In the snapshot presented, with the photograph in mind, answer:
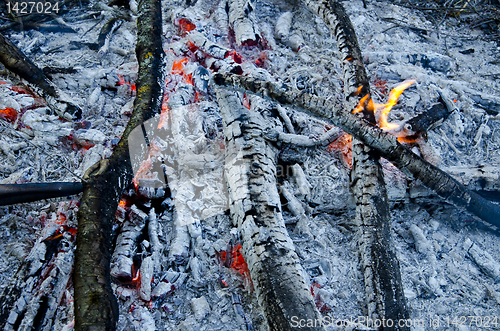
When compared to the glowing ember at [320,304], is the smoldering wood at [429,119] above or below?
above

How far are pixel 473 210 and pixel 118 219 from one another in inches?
129

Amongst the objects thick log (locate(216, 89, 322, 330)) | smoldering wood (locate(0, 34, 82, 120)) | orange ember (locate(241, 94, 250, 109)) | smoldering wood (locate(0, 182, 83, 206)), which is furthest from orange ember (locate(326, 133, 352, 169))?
smoldering wood (locate(0, 34, 82, 120))

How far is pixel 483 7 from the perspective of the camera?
5297 millimetres

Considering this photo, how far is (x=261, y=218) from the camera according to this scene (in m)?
2.34

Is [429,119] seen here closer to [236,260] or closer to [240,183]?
[240,183]

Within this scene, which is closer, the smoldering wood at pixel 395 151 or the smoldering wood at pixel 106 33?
the smoldering wood at pixel 395 151

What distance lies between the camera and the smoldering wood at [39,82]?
3.16 meters

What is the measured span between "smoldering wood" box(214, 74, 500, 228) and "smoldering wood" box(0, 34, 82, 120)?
7.12 feet

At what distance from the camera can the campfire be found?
7.12 ft

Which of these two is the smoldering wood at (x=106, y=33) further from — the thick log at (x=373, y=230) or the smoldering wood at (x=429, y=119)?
the smoldering wood at (x=429, y=119)

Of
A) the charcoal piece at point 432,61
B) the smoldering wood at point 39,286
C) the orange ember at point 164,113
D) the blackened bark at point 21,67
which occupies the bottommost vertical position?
the smoldering wood at point 39,286

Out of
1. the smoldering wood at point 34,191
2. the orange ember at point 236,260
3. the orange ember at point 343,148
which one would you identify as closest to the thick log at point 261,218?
the orange ember at point 236,260

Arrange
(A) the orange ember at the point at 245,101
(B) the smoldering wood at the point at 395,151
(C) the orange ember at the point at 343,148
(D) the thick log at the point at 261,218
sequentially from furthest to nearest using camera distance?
(A) the orange ember at the point at 245,101, (C) the orange ember at the point at 343,148, (B) the smoldering wood at the point at 395,151, (D) the thick log at the point at 261,218

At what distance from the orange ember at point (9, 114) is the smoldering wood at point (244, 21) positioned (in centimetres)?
290
